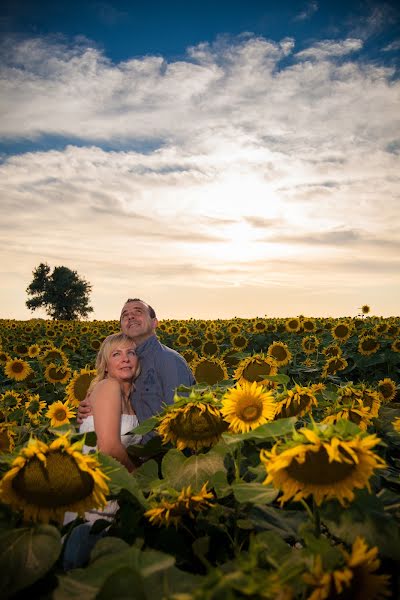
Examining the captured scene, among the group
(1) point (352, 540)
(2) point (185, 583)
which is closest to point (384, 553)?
(1) point (352, 540)

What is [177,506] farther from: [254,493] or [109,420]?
[109,420]

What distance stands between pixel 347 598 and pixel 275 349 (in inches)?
382

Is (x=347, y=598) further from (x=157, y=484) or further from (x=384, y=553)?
(x=157, y=484)

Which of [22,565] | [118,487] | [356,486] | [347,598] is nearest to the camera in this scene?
[347,598]

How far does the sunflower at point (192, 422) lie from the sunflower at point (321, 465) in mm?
551

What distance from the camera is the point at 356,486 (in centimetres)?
168

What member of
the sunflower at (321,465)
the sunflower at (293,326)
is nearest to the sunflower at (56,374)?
the sunflower at (293,326)

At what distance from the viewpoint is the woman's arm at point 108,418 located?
3.30 meters

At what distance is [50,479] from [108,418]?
2023mm

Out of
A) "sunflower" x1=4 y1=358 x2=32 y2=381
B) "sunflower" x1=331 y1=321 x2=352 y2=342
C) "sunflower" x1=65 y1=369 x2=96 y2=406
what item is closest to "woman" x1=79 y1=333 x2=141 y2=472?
"sunflower" x1=65 y1=369 x2=96 y2=406

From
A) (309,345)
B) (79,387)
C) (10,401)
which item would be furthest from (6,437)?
(309,345)

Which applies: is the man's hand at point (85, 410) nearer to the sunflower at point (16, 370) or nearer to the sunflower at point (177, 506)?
the sunflower at point (177, 506)

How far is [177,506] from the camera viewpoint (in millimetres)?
1915

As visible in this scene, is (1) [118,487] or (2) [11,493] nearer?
(2) [11,493]
